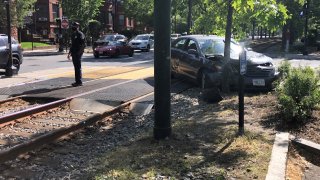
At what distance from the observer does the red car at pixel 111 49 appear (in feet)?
98.6

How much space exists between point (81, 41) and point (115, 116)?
4.96 m

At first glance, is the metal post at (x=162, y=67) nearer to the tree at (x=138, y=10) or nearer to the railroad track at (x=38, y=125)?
the railroad track at (x=38, y=125)

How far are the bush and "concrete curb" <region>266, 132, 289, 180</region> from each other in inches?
23.5

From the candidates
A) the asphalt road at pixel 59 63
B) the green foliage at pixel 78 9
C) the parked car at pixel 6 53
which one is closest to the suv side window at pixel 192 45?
the parked car at pixel 6 53

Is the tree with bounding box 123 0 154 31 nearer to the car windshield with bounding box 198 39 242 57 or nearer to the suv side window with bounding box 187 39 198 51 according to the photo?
the suv side window with bounding box 187 39 198 51

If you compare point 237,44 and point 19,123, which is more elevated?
point 237,44

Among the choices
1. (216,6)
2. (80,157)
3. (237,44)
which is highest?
(216,6)

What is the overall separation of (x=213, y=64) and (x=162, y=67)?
5.48 metres

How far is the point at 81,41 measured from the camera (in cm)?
1338

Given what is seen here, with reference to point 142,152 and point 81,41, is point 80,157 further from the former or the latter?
point 81,41

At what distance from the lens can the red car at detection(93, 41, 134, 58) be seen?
30047 mm

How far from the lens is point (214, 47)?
12.9m

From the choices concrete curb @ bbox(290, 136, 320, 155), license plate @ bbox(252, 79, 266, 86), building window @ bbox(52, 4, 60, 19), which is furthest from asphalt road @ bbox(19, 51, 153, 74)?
building window @ bbox(52, 4, 60, 19)

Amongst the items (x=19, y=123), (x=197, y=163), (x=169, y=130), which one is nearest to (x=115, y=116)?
(x=19, y=123)
